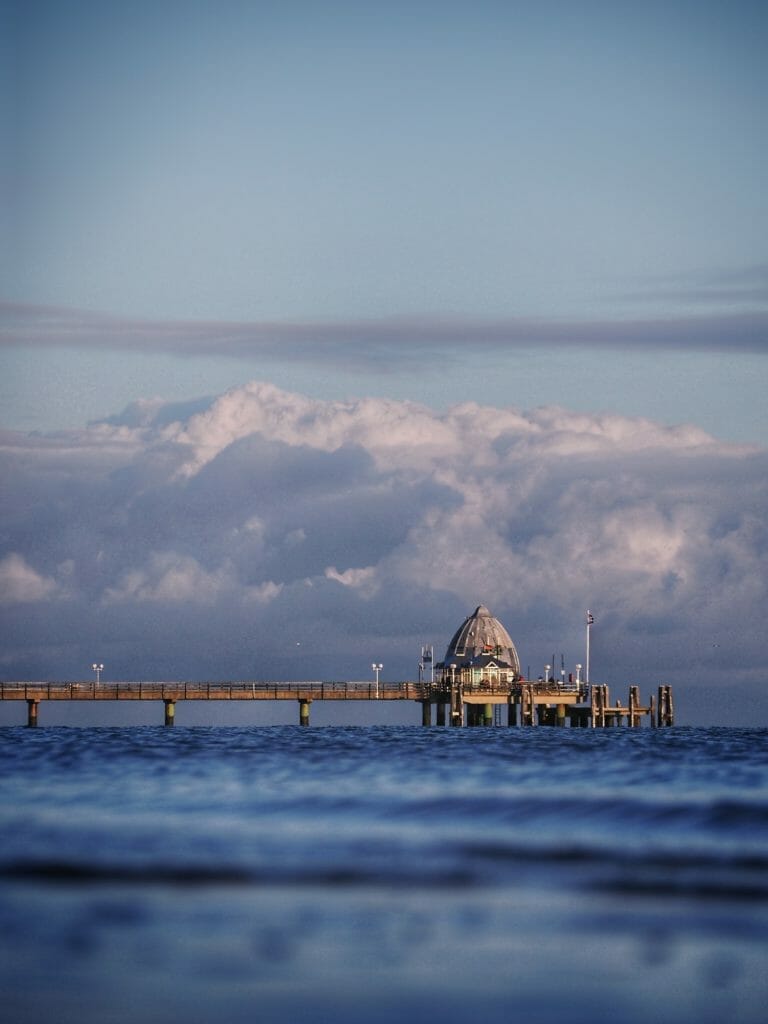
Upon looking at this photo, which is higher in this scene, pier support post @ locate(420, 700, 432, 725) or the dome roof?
the dome roof

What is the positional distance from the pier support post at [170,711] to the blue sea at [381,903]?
77531mm

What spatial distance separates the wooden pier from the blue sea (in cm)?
7734

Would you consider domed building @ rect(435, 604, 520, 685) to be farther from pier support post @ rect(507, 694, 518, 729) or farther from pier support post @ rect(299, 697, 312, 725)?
pier support post @ rect(299, 697, 312, 725)

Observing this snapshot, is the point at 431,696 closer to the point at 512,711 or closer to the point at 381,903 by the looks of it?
the point at 512,711

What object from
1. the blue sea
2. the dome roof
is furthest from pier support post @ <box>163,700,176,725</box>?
the blue sea

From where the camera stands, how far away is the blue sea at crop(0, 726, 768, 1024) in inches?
580

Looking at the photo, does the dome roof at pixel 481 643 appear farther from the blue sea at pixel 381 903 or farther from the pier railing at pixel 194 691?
the blue sea at pixel 381 903

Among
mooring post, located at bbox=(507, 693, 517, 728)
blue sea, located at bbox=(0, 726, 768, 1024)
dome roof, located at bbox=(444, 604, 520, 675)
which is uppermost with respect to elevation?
dome roof, located at bbox=(444, 604, 520, 675)

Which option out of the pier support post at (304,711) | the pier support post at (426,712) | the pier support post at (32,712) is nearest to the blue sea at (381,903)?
the pier support post at (32,712)

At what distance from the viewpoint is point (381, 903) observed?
1978 cm

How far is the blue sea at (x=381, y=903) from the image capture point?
48.3ft

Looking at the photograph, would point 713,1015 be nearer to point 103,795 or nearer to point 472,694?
point 103,795

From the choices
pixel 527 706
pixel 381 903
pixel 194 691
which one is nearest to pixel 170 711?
pixel 194 691

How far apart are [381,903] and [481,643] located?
117m
